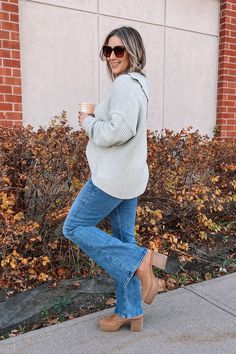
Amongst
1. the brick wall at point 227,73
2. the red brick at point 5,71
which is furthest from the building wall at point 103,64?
the red brick at point 5,71

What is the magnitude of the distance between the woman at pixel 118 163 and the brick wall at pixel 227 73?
4.03m

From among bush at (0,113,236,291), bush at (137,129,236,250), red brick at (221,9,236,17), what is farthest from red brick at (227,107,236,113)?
bush at (0,113,236,291)

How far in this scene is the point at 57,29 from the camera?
4441mm

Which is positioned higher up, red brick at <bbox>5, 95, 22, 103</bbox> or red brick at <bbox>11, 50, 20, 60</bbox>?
red brick at <bbox>11, 50, 20, 60</bbox>

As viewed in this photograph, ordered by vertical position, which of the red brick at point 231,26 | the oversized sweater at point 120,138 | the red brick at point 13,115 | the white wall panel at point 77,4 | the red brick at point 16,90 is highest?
the red brick at point 231,26

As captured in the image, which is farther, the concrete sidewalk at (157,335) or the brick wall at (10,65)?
the brick wall at (10,65)

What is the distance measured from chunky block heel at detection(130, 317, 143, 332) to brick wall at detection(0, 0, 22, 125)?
2.66 m

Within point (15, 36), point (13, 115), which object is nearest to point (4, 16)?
point (15, 36)

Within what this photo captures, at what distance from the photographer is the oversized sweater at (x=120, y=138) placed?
1.92 meters

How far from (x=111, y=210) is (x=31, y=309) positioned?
3.58 ft

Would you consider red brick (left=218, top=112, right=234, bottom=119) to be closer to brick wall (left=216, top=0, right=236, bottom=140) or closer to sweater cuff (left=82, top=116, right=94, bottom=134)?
brick wall (left=216, top=0, right=236, bottom=140)

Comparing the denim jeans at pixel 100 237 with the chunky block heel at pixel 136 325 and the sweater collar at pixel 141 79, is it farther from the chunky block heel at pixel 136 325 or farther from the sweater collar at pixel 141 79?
the sweater collar at pixel 141 79

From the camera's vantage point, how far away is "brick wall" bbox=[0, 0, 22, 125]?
4043mm

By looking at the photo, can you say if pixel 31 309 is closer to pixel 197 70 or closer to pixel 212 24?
pixel 197 70
